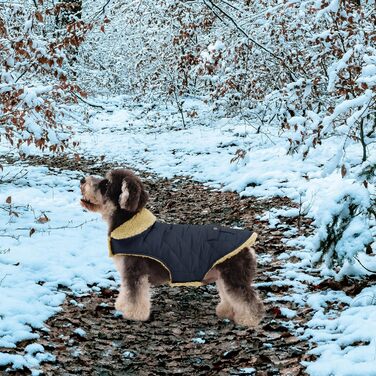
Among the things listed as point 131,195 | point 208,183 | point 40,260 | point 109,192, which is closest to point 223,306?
point 131,195

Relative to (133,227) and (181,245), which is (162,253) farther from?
(133,227)

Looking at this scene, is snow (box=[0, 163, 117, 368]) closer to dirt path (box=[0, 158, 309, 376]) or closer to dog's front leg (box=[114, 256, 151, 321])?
dirt path (box=[0, 158, 309, 376])

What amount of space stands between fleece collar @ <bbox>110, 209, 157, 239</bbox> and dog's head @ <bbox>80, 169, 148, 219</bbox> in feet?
0.30

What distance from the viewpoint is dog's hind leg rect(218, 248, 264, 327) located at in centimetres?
496

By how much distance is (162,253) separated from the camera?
502 centimetres

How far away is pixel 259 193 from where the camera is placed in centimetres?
993

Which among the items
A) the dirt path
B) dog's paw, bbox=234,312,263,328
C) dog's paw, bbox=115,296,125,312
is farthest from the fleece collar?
dog's paw, bbox=234,312,263,328

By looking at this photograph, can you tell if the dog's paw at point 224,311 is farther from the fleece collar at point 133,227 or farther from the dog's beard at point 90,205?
the dog's beard at point 90,205

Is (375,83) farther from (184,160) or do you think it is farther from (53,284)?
(184,160)

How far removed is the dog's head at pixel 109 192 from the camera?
5148mm

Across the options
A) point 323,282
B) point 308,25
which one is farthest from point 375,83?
point 308,25

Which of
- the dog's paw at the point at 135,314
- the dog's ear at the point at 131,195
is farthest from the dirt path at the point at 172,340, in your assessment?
the dog's ear at the point at 131,195

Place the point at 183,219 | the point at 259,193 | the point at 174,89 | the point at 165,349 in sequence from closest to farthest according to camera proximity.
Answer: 1. the point at 165,349
2. the point at 183,219
3. the point at 259,193
4. the point at 174,89

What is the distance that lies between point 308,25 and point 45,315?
9.95m
